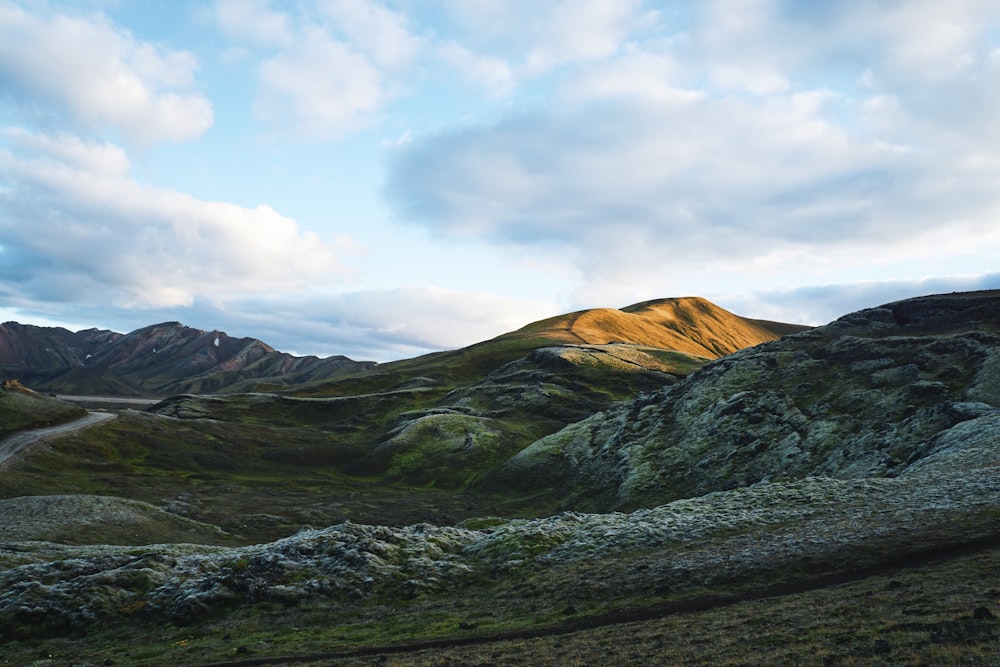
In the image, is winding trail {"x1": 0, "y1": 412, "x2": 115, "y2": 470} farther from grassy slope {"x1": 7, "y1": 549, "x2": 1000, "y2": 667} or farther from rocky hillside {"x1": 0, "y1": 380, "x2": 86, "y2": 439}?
grassy slope {"x1": 7, "y1": 549, "x2": 1000, "y2": 667}

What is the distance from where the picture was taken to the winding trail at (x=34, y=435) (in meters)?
115

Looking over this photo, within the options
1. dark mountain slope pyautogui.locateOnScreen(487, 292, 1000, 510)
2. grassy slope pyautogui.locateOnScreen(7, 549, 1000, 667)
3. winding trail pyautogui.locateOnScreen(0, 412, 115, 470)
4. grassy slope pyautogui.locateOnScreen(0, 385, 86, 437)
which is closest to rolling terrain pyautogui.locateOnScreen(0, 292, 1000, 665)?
grassy slope pyautogui.locateOnScreen(7, 549, 1000, 667)

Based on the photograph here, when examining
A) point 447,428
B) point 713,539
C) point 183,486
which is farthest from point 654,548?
point 447,428

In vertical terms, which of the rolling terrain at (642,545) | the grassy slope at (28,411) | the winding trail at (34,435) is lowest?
the rolling terrain at (642,545)

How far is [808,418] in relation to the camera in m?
88.8

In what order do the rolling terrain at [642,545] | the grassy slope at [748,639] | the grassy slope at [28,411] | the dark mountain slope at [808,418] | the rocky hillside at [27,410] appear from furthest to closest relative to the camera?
1. the grassy slope at [28,411]
2. the rocky hillside at [27,410]
3. the dark mountain slope at [808,418]
4. the rolling terrain at [642,545]
5. the grassy slope at [748,639]

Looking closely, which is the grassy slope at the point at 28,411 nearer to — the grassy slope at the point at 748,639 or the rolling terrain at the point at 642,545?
the rolling terrain at the point at 642,545

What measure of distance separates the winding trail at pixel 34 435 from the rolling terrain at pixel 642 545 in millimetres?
4771

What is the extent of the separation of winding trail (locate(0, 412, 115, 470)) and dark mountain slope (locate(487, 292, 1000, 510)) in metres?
96.8

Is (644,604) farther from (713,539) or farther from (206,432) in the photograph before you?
(206,432)

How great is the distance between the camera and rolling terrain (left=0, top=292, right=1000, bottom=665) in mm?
28562

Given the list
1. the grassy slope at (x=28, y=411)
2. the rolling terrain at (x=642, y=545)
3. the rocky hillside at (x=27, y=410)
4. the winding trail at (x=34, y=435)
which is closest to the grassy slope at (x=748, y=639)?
the rolling terrain at (x=642, y=545)

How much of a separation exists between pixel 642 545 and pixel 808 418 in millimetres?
54835

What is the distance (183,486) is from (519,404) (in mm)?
101458
